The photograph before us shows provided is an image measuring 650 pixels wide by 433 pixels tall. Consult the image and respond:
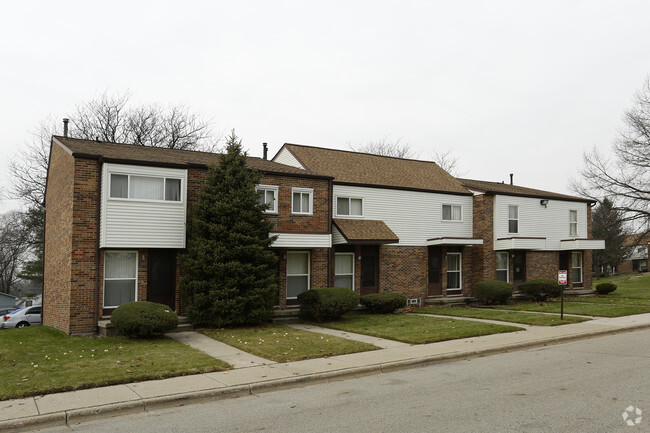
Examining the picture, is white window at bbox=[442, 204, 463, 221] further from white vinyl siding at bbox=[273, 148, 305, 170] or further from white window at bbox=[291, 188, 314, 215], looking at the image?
white window at bbox=[291, 188, 314, 215]

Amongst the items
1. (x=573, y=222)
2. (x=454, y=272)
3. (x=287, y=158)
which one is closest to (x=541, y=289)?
(x=454, y=272)

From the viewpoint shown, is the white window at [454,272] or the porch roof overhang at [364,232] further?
the white window at [454,272]

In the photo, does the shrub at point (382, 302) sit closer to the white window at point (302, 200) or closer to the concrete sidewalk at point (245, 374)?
the white window at point (302, 200)

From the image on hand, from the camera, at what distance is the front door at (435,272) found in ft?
76.8

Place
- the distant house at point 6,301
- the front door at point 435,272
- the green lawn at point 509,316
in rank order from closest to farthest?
the green lawn at point 509,316, the front door at point 435,272, the distant house at point 6,301

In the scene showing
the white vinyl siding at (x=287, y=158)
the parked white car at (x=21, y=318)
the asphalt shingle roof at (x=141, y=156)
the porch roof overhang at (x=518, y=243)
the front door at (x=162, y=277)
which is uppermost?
the white vinyl siding at (x=287, y=158)

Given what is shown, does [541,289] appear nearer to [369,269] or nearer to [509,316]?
[509,316]

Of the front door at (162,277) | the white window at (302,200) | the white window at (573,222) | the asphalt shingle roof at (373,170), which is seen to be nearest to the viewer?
the front door at (162,277)

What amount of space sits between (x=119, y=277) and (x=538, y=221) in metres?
19.7

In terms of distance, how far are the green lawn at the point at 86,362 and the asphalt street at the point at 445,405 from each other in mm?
1785

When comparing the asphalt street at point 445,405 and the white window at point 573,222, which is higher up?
the white window at point 573,222

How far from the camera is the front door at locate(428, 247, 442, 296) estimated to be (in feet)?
76.8

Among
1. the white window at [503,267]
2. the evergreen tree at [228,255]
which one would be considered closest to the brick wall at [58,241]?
the evergreen tree at [228,255]

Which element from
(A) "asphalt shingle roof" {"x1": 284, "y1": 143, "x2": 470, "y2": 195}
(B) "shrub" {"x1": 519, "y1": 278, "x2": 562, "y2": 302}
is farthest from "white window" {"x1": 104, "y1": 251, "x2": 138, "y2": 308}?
(B) "shrub" {"x1": 519, "y1": 278, "x2": 562, "y2": 302}
